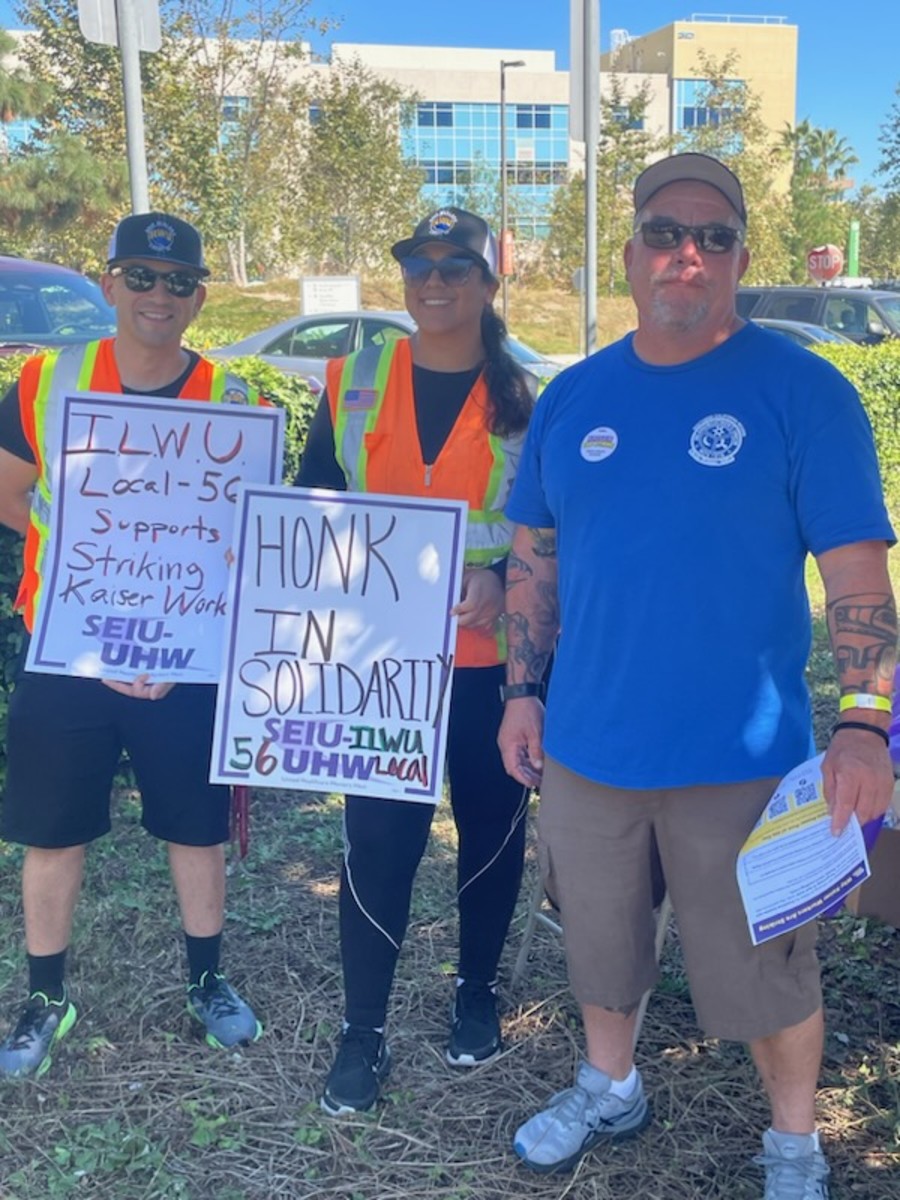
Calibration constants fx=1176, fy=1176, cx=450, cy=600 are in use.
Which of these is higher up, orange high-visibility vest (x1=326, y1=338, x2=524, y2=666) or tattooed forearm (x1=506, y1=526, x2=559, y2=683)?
orange high-visibility vest (x1=326, y1=338, x2=524, y2=666)

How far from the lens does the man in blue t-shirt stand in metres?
2.11

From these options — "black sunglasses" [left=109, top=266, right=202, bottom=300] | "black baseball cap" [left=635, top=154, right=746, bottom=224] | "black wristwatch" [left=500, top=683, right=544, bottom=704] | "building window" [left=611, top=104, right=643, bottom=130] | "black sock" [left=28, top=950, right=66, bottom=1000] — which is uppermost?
"building window" [left=611, top=104, right=643, bottom=130]

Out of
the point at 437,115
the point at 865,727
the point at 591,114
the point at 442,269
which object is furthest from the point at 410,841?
the point at 437,115

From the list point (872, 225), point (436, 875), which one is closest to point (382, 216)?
point (872, 225)

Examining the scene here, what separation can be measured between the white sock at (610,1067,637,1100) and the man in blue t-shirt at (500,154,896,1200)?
318mm

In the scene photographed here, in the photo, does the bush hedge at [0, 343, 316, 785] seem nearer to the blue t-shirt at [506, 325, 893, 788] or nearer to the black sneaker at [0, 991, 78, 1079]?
the blue t-shirt at [506, 325, 893, 788]

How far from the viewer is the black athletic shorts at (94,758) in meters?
2.82

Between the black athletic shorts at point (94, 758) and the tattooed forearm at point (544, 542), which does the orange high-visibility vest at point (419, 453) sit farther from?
the black athletic shorts at point (94, 758)

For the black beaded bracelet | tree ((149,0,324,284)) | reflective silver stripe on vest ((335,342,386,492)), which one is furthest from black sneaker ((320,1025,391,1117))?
tree ((149,0,324,284))

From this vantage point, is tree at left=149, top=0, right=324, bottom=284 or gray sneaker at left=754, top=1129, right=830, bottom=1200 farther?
tree at left=149, top=0, right=324, bottom=284

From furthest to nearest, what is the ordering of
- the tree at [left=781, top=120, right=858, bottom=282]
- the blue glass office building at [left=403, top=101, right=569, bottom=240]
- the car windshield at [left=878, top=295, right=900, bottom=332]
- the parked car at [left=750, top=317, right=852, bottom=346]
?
1. the blue glass office building at [left=403, top=101, right=569, bottom=240]
2. the tree at [left=781, top=120, right=858, bottom=282]
3. the car windshield at [left=878, top=295, right=900, bottom=332]
4. the parked car at [left=750, top=317, right=852, bottom=346]

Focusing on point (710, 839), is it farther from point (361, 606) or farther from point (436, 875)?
point (436, 875)

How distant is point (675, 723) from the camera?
7.27 feet

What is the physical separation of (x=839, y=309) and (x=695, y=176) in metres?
16.4
